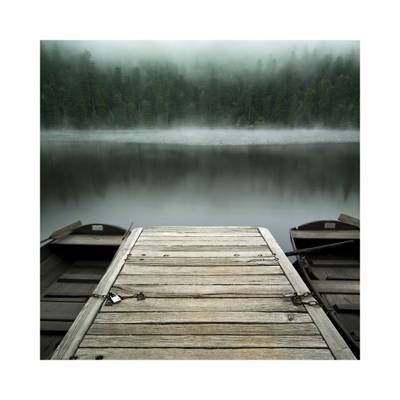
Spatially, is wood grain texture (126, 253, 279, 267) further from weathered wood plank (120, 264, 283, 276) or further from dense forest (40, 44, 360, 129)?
dense forest (40, 44, 360, 129)

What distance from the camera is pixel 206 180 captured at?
4.62 m

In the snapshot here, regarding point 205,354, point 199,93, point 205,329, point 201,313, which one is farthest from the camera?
point 199,93

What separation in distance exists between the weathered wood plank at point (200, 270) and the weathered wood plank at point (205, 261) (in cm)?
6

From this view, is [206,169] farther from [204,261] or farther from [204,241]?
[204,261]

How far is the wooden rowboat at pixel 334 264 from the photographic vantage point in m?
2.14

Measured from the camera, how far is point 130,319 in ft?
4.77

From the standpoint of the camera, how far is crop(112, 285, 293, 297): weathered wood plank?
171 centimetres

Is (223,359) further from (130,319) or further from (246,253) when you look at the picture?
(246,253)

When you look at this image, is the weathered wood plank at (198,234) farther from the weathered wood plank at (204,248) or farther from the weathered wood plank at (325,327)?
the weathered wood plank at (325,327)

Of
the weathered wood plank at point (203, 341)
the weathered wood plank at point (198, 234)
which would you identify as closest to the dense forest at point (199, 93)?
the weathered wood plank at point (198, 234)

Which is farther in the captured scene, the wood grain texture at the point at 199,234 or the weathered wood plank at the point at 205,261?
the wood grain texture at the point at 199,234

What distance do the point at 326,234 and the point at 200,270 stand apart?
1.73m

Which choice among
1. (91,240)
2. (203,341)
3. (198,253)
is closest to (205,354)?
(203,341)

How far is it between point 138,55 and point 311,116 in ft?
6.28
